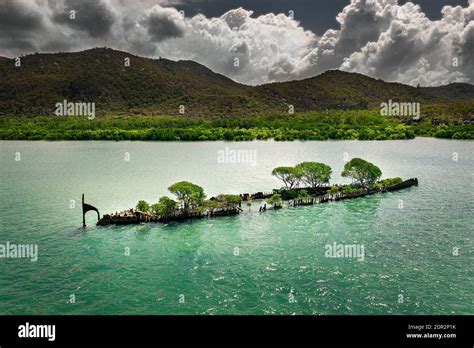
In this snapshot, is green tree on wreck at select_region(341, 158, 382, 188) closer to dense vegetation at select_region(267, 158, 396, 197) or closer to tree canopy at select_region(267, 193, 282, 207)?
dense vegetation at select_region(267, 158, 396, 197)

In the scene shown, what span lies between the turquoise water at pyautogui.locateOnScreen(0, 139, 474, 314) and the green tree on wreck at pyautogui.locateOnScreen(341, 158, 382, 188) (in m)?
2.83

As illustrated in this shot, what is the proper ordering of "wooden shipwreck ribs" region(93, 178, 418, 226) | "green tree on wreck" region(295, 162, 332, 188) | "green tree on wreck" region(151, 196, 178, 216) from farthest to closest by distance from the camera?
1. "green tree on wreck" region(295, 162, 332, 188)
2. "green tree on wreck" region(151, 196, 178, 216)
3. "wooden shipwreck ribs" region(93, 178, 418, 226)

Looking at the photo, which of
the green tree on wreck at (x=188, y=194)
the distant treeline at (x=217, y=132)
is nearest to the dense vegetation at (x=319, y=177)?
the green tree on wreck at (x=188, y=194)

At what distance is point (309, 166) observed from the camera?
140 ft

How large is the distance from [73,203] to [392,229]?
31095 millimetres

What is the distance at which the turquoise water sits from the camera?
18531 millimetres

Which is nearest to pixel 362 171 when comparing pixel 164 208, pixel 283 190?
pixel 283 190

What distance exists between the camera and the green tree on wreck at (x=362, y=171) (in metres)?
43.5

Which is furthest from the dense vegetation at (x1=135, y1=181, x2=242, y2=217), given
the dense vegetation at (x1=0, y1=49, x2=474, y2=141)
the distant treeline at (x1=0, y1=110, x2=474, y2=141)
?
the distant treeline at (x1=0, y1=110, x2=474, y2=141)

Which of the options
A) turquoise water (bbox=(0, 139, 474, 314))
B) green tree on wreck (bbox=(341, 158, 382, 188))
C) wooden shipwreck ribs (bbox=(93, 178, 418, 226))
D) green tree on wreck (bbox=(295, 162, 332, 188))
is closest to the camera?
turquoise water (bbox=(0, 139, 474, 314))

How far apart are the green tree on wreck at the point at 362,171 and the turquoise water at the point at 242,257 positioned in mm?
2832

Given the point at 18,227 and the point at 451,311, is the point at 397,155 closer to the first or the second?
the point at 451,311

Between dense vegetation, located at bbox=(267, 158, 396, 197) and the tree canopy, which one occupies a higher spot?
dense vegetation, located at bbox=(267, 158, 396, 197)

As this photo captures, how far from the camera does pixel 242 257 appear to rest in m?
24.2
